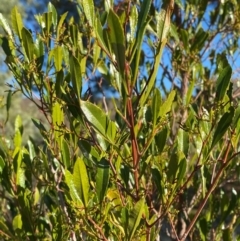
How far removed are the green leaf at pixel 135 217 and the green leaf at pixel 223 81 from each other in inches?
11.7

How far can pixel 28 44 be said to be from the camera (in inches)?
48.5

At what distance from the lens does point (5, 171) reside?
1.38 m

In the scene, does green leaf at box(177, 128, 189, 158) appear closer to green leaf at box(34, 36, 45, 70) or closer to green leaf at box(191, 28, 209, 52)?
green leaf at box(34, 36, 45, 70)

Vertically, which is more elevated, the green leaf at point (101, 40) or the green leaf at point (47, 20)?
the green leaf at point (47, 20)

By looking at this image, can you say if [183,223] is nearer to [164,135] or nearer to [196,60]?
[196,60]

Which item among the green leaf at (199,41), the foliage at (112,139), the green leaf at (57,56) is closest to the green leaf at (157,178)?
the foliage at (112,139)

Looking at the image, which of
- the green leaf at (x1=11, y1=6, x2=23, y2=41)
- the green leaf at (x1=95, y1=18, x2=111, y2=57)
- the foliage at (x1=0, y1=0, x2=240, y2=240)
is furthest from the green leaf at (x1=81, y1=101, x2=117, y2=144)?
the green leaf at (x1=11, y1=6, x2=23, y2=41)

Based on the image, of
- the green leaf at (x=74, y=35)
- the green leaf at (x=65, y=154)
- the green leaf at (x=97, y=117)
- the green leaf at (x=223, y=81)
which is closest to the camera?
the green leaf at (x=97, y=117)

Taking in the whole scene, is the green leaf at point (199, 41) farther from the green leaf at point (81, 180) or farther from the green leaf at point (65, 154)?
the green leaf at point (81, 180)

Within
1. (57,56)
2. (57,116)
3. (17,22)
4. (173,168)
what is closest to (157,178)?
(173,168)

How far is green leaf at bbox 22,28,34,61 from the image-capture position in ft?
3.99

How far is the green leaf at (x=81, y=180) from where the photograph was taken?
0.94 meters

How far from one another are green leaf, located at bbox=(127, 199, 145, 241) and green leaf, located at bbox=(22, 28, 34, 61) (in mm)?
512

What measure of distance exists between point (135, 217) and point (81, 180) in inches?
4.8
